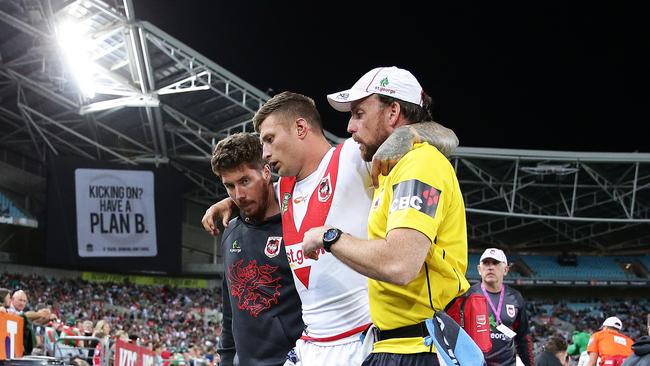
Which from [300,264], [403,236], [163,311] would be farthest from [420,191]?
[163,311]

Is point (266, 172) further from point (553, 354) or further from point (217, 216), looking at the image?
point (553, 354)

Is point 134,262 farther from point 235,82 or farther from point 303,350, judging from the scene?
point 303,350

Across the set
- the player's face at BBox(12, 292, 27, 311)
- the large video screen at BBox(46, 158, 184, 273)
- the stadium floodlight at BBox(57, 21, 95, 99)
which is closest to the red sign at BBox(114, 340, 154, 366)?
the player's face at BBox(12, 292, 27, 311)

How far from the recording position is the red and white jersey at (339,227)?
11.1ft

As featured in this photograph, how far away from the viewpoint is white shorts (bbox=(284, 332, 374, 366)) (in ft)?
11.0

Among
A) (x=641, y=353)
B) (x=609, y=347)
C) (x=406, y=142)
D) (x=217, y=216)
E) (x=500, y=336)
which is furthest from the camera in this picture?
(x=609, y=347)

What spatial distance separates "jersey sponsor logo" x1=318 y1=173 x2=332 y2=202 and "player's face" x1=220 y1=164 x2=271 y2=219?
24.1 inches

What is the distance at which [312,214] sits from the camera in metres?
3.45

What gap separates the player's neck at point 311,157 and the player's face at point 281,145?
0.03 m

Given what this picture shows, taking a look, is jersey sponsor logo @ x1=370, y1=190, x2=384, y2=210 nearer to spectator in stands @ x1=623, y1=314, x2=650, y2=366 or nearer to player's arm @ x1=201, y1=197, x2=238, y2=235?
player's arm @ x1=201, y1=197, x2=238, y2=235

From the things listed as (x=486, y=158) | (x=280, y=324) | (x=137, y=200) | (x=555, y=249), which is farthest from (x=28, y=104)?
(x=280, y=324)

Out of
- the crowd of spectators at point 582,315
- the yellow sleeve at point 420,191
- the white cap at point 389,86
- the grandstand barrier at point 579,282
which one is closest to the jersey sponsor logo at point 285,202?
the white cap at point 389,86

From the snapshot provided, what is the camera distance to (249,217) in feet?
13.6

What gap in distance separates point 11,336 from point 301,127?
5.96 metres
